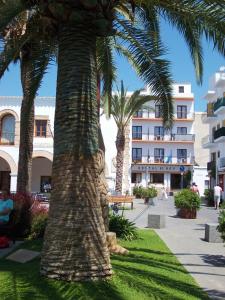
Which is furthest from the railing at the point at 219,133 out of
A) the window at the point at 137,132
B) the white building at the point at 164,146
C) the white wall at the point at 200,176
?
the window at the point at 137,132

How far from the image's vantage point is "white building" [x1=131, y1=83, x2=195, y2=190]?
237ft

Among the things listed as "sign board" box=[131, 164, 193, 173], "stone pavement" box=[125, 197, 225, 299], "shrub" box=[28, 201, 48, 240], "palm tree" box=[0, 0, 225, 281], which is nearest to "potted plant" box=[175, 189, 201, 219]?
"stone pavement" box=[125, 197, 225, 299]

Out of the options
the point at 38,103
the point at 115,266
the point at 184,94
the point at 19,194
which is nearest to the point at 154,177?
the point at 184,94

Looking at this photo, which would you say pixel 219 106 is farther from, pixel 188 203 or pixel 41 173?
pixel 188 203

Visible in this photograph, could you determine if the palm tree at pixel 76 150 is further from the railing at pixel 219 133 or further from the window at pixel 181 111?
the window at pixel 181 111

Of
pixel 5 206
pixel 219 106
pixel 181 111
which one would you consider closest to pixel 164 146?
pixel 181 111

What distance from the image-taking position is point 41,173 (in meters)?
45.6

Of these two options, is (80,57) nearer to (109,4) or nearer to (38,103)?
(109,4)

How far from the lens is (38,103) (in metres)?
40.9

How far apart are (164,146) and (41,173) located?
31.2 m

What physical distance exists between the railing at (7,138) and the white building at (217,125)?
18584 millimetres

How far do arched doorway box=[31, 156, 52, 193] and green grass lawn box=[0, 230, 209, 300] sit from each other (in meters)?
35.4

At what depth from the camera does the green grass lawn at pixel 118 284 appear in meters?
6.82

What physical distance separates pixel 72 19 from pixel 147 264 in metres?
4.55
